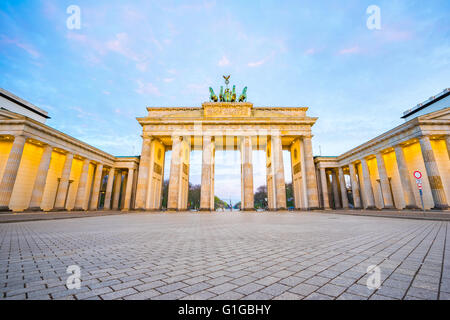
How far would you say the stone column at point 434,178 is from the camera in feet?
61.2

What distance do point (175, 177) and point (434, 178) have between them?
30.0 m

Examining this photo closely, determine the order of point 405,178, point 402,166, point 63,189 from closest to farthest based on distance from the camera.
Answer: point 405,178, point 402,166, point 63,189

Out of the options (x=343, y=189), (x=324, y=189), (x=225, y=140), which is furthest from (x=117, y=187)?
(x=343, y=189)

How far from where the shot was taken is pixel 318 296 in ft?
5.93

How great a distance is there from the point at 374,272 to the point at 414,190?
103ft

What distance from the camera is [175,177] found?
92.5 ft

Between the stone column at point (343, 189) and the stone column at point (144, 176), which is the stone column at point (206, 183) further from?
the stone column at point (343, 189)

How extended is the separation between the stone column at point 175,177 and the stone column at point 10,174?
15.9 m

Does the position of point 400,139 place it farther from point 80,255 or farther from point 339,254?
point 80,255

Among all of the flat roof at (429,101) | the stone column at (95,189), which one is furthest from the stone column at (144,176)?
the flat roof at (429,101)

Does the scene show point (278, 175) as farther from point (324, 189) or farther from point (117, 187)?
point (117, 187)

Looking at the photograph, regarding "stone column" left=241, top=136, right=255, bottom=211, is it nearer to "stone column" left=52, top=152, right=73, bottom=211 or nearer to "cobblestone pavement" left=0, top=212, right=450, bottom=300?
"cobblestone pavement" left=0, top=212, right=450, bottom=300

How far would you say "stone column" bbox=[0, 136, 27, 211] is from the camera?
18.4 meters
